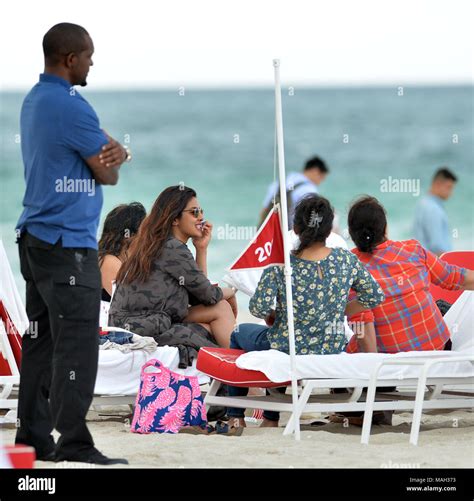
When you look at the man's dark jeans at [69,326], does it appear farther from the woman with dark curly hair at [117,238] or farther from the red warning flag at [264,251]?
the woman with dark curly hair at [117,238]

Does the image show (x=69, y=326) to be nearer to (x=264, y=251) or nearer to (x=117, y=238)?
(x=264, y=251)

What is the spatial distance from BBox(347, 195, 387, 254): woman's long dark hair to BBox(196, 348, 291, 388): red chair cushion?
0.88 metres

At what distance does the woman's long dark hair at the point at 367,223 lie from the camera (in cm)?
631

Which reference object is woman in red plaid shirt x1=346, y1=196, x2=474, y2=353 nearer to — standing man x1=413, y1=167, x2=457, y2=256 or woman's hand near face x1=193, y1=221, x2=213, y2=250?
woman's hand near face x1=193, y1=221, x2=213, y2=250

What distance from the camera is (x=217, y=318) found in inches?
269

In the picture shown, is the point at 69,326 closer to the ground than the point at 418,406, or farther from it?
farther from it

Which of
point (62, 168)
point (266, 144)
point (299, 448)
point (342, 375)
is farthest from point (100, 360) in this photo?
point (266, 144)

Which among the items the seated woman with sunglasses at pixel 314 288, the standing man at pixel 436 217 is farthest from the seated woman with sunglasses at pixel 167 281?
the standing man at pixel 436 217

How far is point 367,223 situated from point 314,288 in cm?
56

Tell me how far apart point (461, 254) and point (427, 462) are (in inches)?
106

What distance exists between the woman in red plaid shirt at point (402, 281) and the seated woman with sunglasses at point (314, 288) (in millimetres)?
269

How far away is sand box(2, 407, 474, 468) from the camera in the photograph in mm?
4910

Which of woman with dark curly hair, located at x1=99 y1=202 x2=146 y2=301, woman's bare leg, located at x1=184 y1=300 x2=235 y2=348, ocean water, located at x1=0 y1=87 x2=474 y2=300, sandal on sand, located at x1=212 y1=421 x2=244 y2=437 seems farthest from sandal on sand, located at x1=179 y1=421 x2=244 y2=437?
ocean water, located at x1=0 y1=87 x2=474 y2=300

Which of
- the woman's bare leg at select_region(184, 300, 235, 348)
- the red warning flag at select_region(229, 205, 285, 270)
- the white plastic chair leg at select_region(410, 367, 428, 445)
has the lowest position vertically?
the white plastic chair leg at select_region(410, 367, 428, 445)
